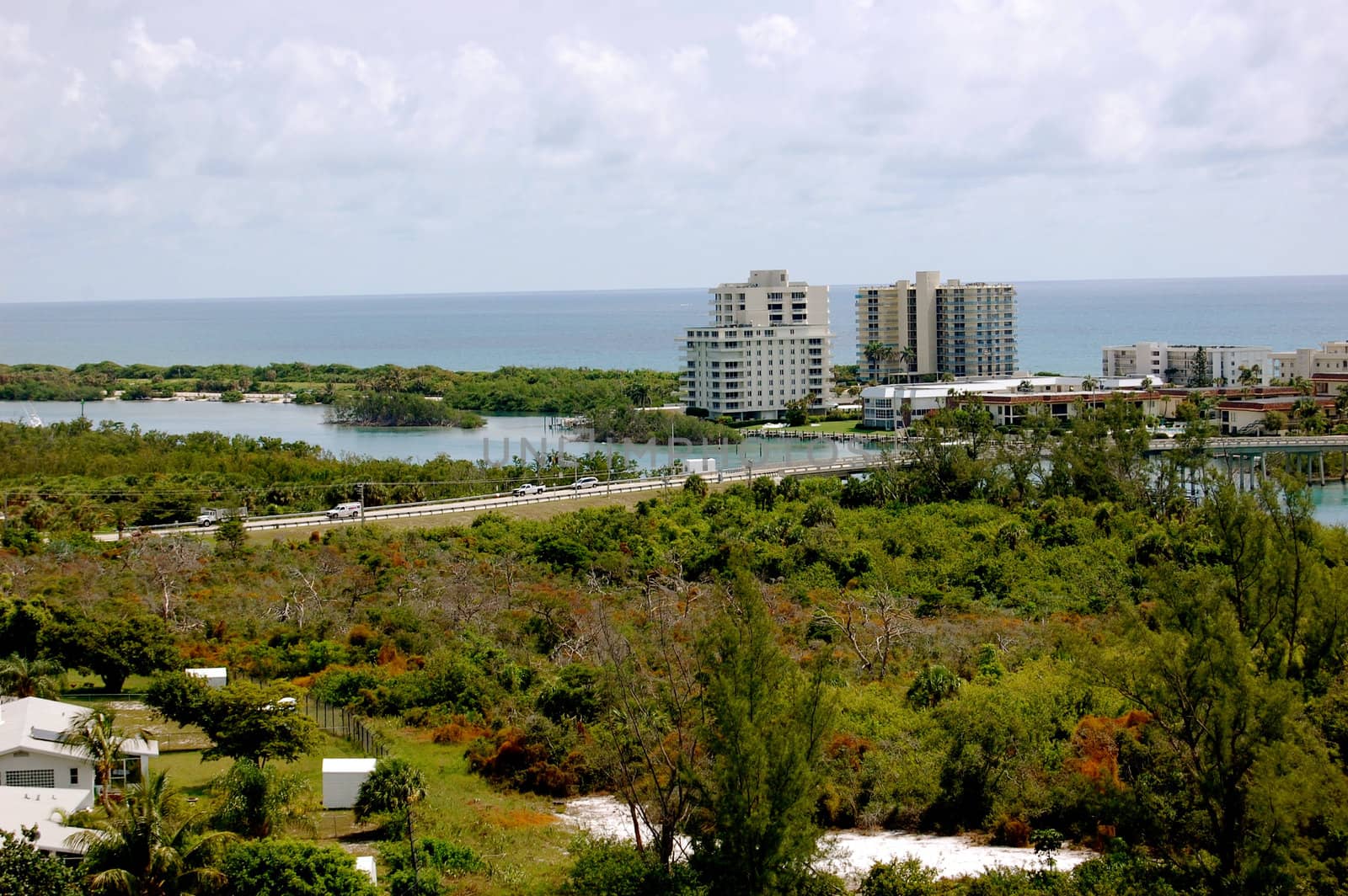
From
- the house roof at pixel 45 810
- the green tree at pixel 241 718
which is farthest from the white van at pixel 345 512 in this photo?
the house roof at pixel 45 810

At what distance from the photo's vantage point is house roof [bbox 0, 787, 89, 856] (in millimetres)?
17797

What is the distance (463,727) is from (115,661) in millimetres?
7668

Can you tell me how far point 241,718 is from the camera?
2291 cm

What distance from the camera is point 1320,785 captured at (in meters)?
17.3

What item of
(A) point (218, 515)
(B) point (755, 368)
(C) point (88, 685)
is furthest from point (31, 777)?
(B) point (755, 368)

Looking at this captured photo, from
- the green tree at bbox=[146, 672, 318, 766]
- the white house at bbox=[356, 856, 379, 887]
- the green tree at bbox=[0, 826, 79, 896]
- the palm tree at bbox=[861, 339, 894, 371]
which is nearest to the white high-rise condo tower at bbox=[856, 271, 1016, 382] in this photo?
the palm tree at bbox=[861, 339, 894, 371]

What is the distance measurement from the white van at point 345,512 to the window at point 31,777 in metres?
28.1

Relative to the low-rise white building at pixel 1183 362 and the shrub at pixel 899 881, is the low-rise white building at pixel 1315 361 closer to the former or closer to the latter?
the low-rise white building at pixel 1183 362

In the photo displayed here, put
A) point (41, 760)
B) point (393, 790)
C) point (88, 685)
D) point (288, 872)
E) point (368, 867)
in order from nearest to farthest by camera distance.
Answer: point (288, 872) → point (368, 867) → point (393, 790) → point (41, 760) → point (88, 685)

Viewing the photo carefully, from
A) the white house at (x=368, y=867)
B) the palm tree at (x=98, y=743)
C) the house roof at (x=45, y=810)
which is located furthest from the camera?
the palm tree at (x=98, y=743)

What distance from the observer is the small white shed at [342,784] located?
21781mm

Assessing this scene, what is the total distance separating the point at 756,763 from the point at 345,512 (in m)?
34.3

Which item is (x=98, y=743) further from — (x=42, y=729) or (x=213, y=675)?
(x=213, y=675)

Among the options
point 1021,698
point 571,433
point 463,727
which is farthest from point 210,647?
point 571,433
